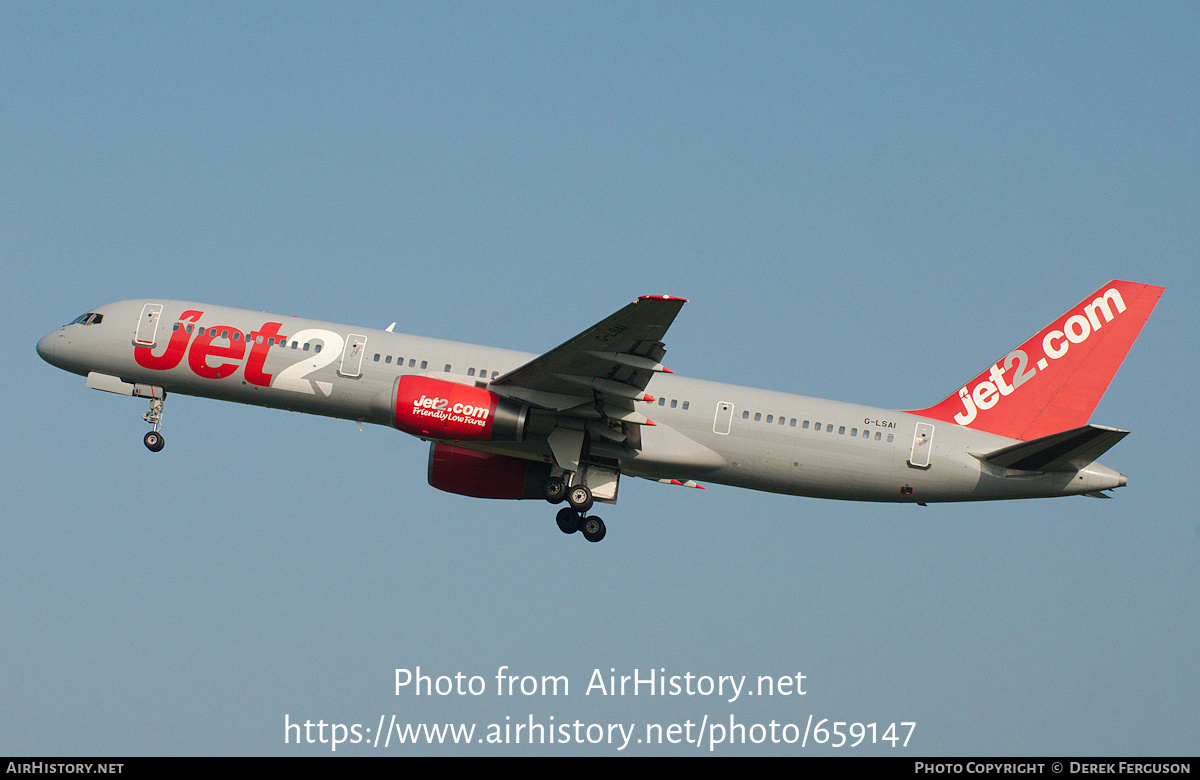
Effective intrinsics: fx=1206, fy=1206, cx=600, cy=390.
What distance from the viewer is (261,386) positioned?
116ft

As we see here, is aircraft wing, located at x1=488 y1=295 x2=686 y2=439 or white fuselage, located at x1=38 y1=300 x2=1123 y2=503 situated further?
white fuselage, located at x1=38 y1=300 x2=1123 y2=503

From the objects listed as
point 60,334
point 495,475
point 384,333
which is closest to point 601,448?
point 495,475

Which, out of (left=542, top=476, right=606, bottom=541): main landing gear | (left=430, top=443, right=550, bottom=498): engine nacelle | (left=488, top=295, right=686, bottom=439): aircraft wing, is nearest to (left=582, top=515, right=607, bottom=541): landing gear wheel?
(left=542, top=476, right=606, bottom=541): main landing gear

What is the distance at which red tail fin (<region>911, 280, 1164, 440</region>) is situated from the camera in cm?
3631

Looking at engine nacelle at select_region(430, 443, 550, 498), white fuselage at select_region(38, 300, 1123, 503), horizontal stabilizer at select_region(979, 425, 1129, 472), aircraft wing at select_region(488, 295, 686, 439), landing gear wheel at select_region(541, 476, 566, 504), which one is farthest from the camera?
engine nacelle at select_region(430, 443, 550, 498)

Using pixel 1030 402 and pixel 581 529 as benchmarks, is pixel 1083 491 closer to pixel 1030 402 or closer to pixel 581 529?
pixel 1030 402

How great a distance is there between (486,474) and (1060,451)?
17.1 m

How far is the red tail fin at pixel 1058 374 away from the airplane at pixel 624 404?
0.04m

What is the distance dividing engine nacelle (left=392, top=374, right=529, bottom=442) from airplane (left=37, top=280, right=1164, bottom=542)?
0.04 m

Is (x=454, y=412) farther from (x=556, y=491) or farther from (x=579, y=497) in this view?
(x=579, y=497)

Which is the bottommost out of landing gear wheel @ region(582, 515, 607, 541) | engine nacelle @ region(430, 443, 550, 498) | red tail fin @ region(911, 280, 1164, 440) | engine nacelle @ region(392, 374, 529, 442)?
landing gear wheel @ region(582, 515, 607, 541)

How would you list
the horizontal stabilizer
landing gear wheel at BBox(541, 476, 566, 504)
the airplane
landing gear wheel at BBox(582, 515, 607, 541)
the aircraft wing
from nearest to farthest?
the aircraft wing, the horizontal stabilizer, the airplane, landing gear wheel at BBox(541, 476, 566, 504), landing gear wheel at BBox(582, 515, 607, 541)

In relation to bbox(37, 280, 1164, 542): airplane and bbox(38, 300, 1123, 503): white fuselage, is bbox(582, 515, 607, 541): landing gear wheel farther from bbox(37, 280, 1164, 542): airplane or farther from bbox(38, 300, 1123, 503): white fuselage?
bbox(38, 300, 1123, 503): white fuselage

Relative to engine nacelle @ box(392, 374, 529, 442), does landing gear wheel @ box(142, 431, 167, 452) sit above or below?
below
